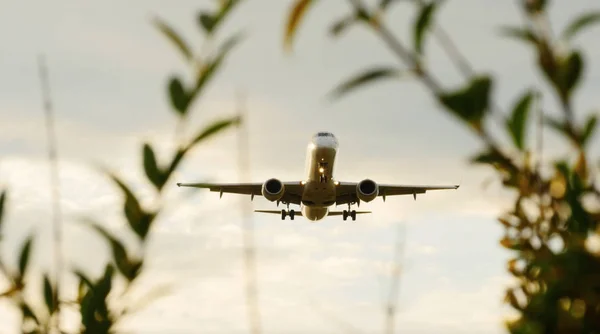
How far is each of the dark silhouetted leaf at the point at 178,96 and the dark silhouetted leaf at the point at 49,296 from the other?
2.10 ft

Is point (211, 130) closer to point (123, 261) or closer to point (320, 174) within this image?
point (123, 261)

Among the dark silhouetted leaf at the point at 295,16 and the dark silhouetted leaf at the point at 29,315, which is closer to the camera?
the dark silhouetted leaf at the point at 295,16

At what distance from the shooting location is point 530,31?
145 centimetres

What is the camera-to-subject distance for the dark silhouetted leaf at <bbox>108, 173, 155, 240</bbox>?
61.7 inches

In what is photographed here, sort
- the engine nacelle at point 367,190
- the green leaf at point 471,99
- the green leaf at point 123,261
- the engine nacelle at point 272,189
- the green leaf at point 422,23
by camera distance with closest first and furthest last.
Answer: the green leaf at point 471,99 → the green leaf at point 422,23 → the green leaf at point 123,261 → the engine nacelle at point 272,189 → the engine nacelle at point 367,190

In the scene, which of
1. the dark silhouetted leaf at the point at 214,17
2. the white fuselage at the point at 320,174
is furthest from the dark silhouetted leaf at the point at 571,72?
the white fuselage at the point at 320,174

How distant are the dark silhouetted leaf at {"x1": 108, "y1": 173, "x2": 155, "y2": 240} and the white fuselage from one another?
41597 mm

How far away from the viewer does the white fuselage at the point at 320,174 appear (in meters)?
43.5

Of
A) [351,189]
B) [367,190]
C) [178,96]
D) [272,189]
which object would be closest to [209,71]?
[178,96]

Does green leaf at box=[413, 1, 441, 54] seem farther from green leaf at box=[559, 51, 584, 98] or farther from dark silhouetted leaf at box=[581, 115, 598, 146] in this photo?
dark silhouetted leaf at box=[581, 115, 598, 146]

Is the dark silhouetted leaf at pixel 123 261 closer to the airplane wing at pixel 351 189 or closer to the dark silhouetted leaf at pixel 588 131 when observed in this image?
the dark silhouetted leaf at pixel 588 131

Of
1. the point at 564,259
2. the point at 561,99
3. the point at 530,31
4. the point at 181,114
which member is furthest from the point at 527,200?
the point at 181,114

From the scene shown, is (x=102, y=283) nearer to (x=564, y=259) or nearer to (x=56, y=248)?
(x=56, y=248)

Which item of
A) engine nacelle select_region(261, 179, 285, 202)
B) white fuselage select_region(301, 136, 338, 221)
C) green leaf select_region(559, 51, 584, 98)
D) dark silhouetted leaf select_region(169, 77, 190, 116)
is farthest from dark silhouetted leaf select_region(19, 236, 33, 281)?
engine nacelle select_region(261, 179, 285, 202)
